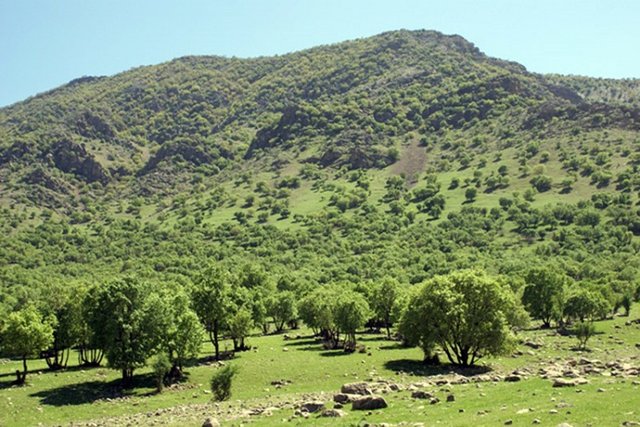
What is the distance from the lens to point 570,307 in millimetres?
97938

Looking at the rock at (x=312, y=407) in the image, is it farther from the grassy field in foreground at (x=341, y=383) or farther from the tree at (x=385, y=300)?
the tree at (x=385, y=300)

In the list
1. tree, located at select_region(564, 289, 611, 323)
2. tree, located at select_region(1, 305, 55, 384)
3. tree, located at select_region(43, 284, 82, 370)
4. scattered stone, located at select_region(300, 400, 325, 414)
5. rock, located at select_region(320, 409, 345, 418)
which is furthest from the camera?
tree, located at select_region(564, 289, 611, 323)

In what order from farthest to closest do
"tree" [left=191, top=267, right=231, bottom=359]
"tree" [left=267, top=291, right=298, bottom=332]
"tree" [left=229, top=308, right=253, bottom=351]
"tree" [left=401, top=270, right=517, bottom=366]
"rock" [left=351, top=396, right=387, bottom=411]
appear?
"tree" [left=267, top=291, right=298, bottom=332] < "tree" [left=229, top=308, right=253, bottom=351] < "tree" [left=191, top=267, right=231, bottom=359] < "tree" [left=401, top=270, right=517, bottom=366] < "rock" [left=351, top=396, right=387, bottom=411]

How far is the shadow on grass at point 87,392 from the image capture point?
5150cm

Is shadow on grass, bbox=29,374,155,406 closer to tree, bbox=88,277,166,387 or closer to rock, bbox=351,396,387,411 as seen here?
tree, bbox=88,277,166,387

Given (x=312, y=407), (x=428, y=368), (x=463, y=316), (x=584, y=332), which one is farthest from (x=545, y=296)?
(x=312, y=407)

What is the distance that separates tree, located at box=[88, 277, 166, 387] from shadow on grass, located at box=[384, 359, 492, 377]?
2623 centimetres

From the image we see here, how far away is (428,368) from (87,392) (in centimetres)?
3545

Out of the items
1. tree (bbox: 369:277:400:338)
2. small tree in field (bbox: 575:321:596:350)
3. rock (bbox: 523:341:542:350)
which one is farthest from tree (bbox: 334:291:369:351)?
small tree in field (bbox: 575:321:596:350)

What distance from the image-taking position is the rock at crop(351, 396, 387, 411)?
117ft

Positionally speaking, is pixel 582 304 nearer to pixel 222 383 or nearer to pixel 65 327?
pixel 222 383

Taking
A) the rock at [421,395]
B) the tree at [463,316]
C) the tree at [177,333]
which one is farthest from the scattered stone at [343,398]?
the tree at [177,333]

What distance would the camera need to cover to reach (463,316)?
188 feet

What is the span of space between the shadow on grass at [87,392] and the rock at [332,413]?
2725cm
